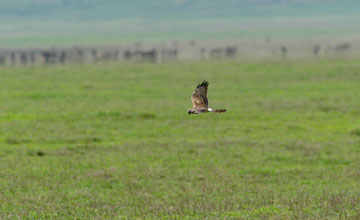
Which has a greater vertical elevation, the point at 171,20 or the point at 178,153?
the point at 171,20

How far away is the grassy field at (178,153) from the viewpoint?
1302 cm

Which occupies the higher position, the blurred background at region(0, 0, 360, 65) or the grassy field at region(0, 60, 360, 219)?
the blurred background at region(0, 0, 360, 65)

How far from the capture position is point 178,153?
18.7 m

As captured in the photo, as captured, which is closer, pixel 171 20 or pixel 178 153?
pixel 178 153

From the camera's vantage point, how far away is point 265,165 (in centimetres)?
1720

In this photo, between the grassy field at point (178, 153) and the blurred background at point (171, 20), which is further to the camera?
the blurred background at point (171, 20)

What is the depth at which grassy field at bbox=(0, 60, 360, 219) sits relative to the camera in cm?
1302

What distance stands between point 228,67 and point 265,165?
3282 cm

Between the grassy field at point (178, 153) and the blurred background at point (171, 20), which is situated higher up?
the blurred background at point (171, 20)

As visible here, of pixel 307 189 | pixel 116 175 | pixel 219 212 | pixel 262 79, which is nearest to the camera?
pixel 219 212

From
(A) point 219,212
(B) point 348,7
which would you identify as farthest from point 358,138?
(B) point 348,7

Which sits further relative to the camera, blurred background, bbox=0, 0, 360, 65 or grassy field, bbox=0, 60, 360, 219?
blurred background, bbox=0, 0, 360, 65

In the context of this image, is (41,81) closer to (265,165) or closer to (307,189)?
(265,165)

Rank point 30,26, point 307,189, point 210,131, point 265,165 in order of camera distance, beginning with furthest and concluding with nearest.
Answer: point 30,26
point 210,131
point 265,165
point 307,189
